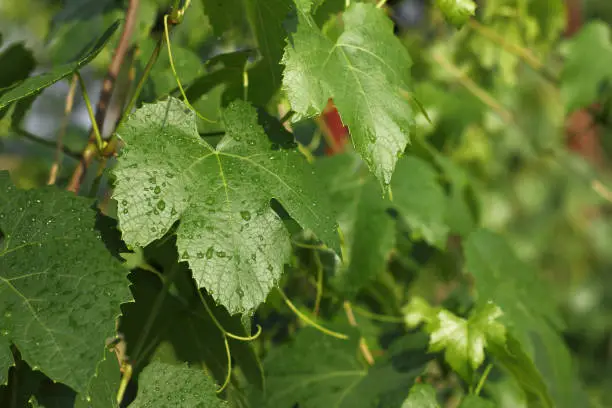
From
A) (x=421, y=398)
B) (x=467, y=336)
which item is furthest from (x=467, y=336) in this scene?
(x=421, y=398)

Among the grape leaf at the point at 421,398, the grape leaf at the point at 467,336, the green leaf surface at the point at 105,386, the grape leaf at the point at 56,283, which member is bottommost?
the grape leaf at the point at 421,398

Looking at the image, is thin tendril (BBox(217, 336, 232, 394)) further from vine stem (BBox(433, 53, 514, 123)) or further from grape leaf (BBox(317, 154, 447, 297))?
vine stem (BBox(433, 53, 514, 123))

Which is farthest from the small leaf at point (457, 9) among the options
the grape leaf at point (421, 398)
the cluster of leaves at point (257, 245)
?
the grape leaf at point (421, 398)

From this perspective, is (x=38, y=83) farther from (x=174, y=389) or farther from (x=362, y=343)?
(x=362, y=343)

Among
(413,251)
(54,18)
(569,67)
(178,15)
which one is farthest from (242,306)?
(569,67)

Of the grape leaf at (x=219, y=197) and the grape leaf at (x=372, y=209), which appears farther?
the grape leaf at (x=372, y=209)

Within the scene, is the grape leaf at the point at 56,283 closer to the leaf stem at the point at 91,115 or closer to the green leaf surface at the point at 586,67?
the leaf stem at the point at 91,115

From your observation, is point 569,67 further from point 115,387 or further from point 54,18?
point 115,387
